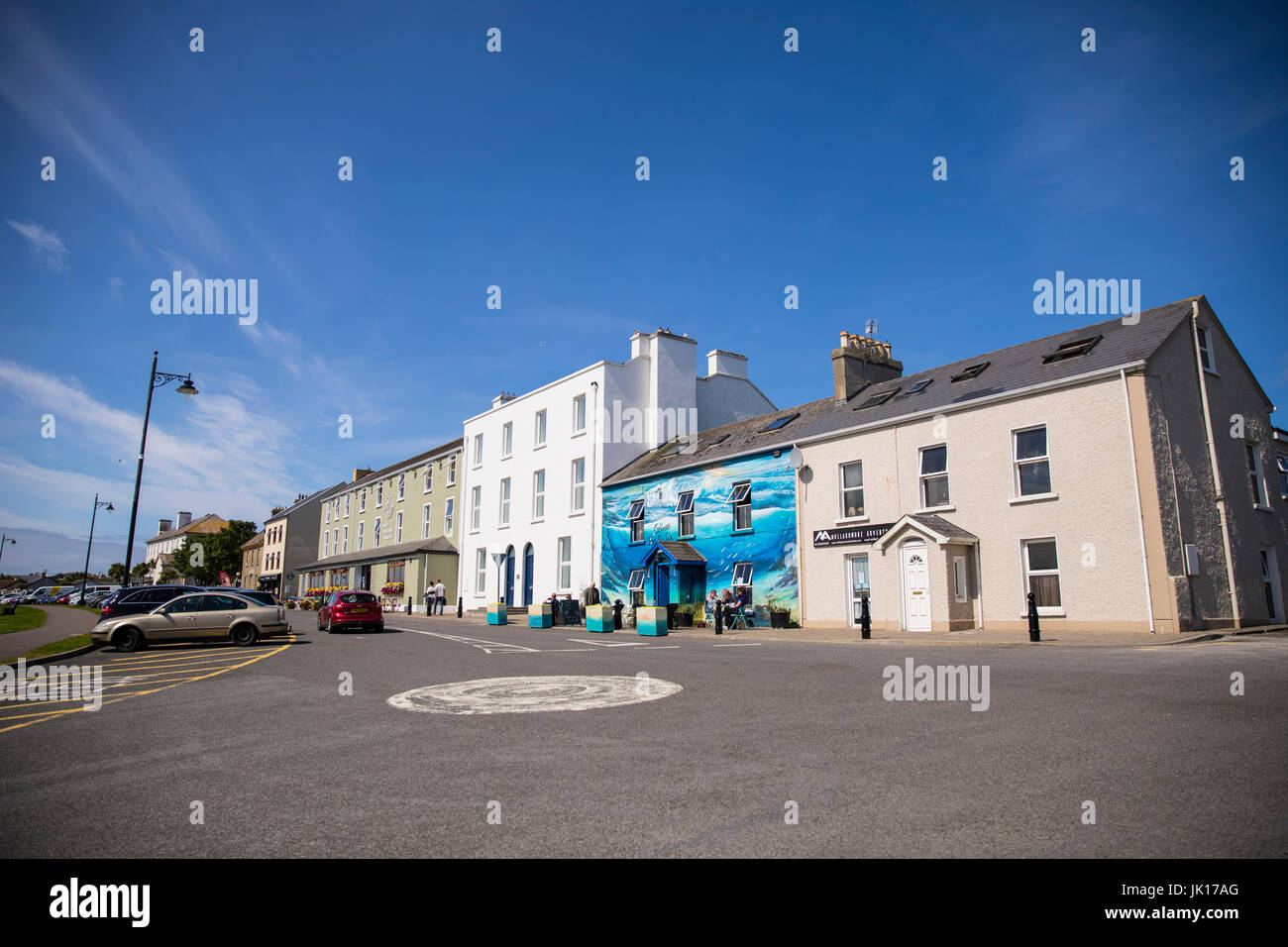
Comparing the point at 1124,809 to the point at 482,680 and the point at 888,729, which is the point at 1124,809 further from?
the point at 482,680

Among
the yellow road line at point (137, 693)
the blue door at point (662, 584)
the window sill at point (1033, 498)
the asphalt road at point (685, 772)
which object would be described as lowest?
the yellow road line at point (137, 693)

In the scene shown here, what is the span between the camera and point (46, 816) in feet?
16.5


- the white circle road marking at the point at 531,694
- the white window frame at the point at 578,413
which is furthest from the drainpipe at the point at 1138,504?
the white window frame at the point at 578,413

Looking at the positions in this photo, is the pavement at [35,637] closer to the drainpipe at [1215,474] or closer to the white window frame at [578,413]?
the white window frame at [578,413]

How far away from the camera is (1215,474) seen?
1950 centimetres

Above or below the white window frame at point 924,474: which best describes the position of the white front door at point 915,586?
below

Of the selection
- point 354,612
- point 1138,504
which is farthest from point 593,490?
point 1138,504

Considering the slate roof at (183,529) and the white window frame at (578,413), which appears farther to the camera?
the slate roof at (183,529)

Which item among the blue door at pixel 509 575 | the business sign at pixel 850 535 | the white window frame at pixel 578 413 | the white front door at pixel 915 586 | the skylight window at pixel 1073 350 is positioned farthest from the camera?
the blue door at pixel 509 575

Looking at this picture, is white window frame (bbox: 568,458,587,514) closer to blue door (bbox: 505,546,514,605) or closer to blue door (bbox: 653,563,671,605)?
blue door (bbox: 505,546,514,605)

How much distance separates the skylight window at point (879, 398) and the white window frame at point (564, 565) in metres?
17.1

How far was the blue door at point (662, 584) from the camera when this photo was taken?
30.0 meters

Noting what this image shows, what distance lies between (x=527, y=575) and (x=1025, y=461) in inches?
1055

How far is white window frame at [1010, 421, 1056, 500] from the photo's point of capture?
19281 millimetres
